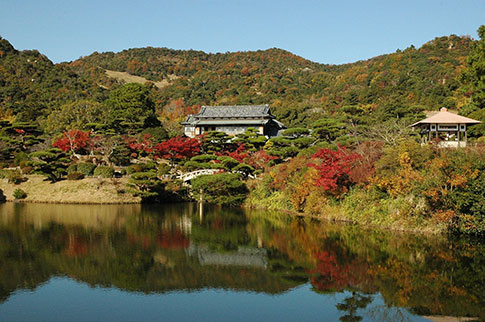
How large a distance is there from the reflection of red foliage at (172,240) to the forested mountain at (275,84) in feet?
97.8

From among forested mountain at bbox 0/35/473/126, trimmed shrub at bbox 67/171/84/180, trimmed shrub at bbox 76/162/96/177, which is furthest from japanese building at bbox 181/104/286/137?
trimmed shrub at bbox 67/171/84/180


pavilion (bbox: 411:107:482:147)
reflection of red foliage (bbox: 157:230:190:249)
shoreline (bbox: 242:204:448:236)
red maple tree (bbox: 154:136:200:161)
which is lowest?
reflection of red foliage (bbox: 157:230:190:249)

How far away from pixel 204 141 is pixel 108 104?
15.9 m

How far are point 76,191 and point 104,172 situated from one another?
8.27ft

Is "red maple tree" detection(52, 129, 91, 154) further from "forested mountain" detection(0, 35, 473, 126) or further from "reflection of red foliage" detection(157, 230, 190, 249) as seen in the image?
"reflection of red foliage" detection(157, 230, 190, 249)

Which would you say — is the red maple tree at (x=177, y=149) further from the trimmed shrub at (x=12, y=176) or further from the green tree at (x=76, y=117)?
the green tree at (x=76, y=117)

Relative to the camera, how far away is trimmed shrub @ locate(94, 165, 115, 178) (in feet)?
108

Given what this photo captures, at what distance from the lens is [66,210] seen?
28.2 m

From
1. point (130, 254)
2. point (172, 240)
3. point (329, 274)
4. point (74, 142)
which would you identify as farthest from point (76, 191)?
point (329, 274)

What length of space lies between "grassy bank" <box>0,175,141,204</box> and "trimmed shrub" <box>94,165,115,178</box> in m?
0.34

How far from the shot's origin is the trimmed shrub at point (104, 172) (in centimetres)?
3294

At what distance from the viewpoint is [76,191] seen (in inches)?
1251

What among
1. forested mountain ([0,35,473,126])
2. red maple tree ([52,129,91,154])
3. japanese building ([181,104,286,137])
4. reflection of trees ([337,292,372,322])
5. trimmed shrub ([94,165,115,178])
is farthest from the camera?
forested mountain ([0,35,473,126])

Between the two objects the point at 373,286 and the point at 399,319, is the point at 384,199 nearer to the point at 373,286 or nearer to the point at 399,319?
the point at 373,286
